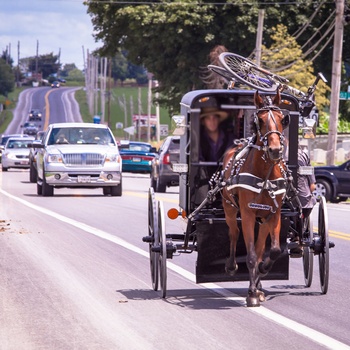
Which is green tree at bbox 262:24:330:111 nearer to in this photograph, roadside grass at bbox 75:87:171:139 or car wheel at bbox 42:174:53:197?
car wheel at bbox 42:174:53:197

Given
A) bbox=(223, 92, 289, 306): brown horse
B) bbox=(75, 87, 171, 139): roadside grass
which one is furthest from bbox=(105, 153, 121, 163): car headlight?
bbox=(75, 87, 171, 139): roadside grass

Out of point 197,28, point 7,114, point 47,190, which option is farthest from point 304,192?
point 7,114

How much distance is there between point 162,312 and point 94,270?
3.47m

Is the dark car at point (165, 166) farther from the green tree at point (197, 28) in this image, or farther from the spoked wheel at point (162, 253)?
the green tree at point (197, 28)

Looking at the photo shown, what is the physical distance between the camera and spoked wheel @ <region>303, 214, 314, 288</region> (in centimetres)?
1204

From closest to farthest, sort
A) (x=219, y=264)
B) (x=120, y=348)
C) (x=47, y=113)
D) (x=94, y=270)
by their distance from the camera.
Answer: (x=120, y=348), (x=219, y=264), (x=94, y=270), (x=47, y=113)

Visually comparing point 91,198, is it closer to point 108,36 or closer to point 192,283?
point 192,283

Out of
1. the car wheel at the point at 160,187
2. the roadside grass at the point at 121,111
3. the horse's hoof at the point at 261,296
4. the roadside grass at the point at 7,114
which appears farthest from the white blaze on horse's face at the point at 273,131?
the roadside grass at the point at 7,114

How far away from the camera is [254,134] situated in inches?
421

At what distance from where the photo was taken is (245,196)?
421 inches

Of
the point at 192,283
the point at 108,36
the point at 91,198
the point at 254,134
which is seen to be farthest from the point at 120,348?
the point at 108,36

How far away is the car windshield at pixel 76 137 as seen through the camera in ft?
99.0

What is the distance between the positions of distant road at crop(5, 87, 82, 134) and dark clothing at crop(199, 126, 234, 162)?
126038mm

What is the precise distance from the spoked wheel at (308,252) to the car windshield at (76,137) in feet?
58.6
